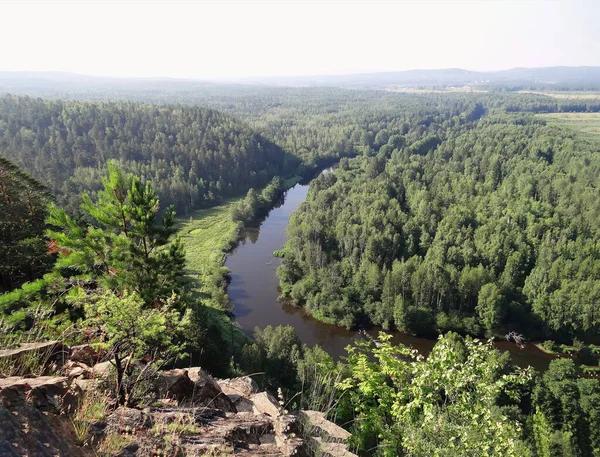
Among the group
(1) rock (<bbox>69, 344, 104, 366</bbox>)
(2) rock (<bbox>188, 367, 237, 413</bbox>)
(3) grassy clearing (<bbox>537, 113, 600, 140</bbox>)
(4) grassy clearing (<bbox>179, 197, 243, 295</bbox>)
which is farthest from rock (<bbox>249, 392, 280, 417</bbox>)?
(3) grassy clearing (<bbox>537, 113, 600, 140</bbox>)

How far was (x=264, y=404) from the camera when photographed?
10680mm

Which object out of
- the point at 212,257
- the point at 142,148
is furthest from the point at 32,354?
the point at 142,148

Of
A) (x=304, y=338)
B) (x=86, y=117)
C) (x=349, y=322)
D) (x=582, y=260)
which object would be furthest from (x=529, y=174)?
(x=86, y=117)

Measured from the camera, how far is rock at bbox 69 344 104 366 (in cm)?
975

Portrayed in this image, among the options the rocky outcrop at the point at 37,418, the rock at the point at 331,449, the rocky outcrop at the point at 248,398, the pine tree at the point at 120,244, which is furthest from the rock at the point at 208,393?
the pine tree at the point at 120,244

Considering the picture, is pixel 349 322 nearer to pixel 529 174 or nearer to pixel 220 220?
pixel 220 220

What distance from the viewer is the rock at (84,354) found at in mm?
9750

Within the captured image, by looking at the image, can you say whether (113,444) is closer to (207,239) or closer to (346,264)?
(346,264)

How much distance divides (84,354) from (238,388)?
463cm

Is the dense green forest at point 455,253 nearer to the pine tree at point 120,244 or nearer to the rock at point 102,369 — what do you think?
the pine tree at point 120,244

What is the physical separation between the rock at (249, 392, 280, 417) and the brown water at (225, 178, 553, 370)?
26.1 metres

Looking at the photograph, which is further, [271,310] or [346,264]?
[346,264]

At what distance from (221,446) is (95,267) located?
958 cm

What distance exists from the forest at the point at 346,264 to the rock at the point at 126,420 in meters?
0.73
